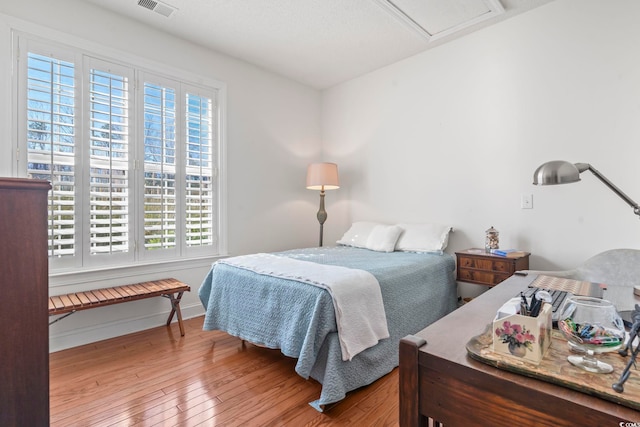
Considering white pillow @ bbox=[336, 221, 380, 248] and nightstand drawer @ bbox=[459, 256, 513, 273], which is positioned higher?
white pillow @ bbox=[336, 221, 380, 248]

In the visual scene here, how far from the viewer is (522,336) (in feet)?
2.38

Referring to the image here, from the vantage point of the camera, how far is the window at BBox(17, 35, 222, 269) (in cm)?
246

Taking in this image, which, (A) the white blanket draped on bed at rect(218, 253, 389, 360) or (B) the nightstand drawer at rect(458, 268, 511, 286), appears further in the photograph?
(B) the nightstand drawer at rect(458, 268, 511, 286)

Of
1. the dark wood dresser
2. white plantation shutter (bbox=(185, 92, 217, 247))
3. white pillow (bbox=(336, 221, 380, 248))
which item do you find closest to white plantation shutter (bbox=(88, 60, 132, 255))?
white plantation shutter (bbox=(185, 92, 217, 247))

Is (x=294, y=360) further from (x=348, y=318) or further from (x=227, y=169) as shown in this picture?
(x=227, y=169)

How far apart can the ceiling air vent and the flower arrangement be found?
324cm

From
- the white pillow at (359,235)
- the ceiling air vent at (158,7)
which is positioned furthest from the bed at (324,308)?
the ceiling air vent at (158,7)

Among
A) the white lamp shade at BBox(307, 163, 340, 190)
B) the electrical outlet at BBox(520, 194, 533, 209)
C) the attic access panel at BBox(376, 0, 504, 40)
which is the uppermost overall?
the attic access panel at BBox(376, 0, 504, 40)

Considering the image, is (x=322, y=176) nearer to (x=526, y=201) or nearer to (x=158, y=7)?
(x=526, y=201)

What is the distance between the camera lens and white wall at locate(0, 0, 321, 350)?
2.48m

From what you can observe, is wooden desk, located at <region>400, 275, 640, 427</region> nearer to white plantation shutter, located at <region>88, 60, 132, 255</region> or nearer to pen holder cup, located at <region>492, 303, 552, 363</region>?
pen holder cup, located at <region>492, 303, 552, 363</region>

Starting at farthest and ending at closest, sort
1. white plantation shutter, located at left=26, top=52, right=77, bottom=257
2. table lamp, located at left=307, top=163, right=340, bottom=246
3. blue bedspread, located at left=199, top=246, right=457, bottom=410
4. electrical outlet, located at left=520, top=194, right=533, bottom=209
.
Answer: table lamp, located at left=307, top=163, right=340, bottom=246, electrical outlet, located at left=520, top=194, right=533, bottom=209, white plantation shutter, located at left=26, top=52, right=77, bottom=257, blue bedspread, located at left=199, top=246, right=457, bottom=410

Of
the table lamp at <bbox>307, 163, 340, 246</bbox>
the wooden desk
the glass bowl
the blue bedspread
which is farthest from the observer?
the table lamp at <bbox>307, 163, 340, 246</bbox>

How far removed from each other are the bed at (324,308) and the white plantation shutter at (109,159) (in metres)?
0.93
